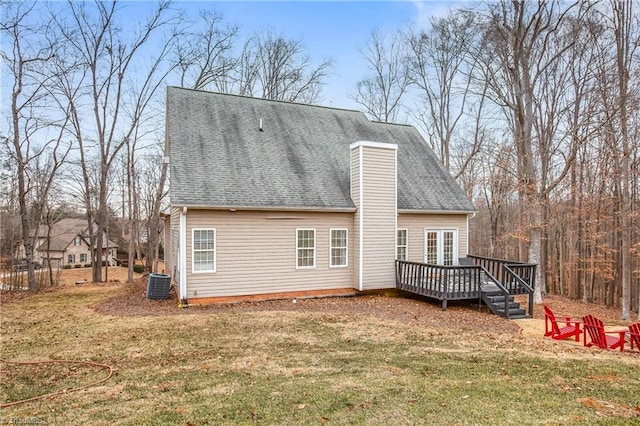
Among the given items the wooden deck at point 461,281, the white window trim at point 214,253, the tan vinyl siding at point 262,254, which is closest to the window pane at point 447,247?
the wooden deck at point 461,281

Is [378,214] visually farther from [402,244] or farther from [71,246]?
[71,246]

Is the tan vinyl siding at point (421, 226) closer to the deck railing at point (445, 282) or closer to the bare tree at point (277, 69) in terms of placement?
the deck railing at point (445, 282)

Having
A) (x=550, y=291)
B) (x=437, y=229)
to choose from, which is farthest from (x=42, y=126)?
(x=550, y=291)

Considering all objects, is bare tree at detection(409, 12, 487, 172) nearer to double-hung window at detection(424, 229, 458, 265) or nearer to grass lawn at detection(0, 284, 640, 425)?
double-hung window at detection(424, 229, 458, 265)

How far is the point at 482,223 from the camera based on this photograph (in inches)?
1224

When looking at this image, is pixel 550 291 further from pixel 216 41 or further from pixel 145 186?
pixel 145 186

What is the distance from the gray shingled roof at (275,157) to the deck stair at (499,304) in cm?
372

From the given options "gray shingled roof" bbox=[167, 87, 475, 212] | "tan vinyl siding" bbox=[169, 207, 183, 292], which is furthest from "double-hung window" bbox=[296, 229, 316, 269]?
"tan vinyl siding" bbox=[169, 207, 183, 292]

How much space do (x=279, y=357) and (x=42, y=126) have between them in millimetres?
13721

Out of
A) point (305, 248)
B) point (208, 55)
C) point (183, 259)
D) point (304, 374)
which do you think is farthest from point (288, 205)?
point (208, 55)

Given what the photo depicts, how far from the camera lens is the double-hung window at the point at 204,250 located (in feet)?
36.3

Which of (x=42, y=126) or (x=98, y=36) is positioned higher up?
(x=98, y=36)

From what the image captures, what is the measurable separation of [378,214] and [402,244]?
177cm

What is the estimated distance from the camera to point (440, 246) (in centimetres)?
1438
